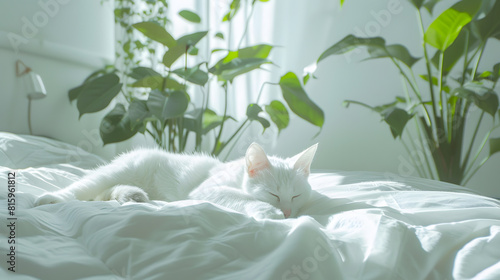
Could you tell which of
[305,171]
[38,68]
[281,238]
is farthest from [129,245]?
[38,68]

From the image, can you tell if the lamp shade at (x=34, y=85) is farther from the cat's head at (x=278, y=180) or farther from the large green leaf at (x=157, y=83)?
the cat's head at (x=278, y=180)

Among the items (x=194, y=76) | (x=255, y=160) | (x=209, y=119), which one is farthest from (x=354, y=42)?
(x=209, y=119)

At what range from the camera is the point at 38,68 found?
181 centimetres

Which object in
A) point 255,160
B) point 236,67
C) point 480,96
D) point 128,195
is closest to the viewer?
point 128,195

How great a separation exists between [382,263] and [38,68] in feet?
6.06

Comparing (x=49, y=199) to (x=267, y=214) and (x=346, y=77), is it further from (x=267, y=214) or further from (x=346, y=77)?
(x=346, y=77)

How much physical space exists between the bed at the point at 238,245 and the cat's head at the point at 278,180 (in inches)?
6.7

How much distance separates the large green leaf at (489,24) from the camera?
1.29m

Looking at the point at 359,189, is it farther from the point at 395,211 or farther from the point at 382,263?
the point at 382,263

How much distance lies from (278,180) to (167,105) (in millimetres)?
674

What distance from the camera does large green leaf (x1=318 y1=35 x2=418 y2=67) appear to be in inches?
55.9

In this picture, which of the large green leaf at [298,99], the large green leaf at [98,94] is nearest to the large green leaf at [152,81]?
the large green leaf at [98,94]

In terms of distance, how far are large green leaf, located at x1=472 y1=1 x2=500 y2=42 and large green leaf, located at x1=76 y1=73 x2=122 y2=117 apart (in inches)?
54.8

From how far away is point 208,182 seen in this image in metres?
0.95
